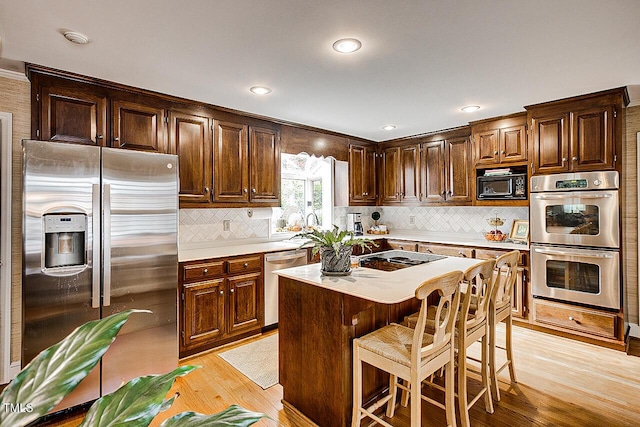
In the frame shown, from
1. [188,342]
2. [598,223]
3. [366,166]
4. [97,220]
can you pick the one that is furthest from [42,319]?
[598,223]

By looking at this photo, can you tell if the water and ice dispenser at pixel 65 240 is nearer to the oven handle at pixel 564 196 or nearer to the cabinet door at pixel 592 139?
the oven handle at pixel 564 196

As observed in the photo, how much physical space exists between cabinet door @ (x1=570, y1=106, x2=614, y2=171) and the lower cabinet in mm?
3425

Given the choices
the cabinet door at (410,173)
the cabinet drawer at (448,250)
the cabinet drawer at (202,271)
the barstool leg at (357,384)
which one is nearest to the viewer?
the barstool leg at (357,384)

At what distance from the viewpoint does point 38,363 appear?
20.9 inches

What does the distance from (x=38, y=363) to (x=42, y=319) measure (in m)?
2.27

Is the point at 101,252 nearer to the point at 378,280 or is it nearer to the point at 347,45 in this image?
Result: the point at 378,280

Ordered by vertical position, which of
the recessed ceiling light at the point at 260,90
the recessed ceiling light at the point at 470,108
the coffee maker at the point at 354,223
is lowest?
the coffee maker at the point at 354,223

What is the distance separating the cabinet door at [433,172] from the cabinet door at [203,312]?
314cm

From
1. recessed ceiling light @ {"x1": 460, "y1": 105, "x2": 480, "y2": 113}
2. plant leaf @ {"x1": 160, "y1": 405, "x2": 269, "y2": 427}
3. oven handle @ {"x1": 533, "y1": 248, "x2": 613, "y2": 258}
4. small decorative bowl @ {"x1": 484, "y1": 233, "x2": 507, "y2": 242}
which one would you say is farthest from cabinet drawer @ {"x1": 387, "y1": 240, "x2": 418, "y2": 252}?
plant leaf @ {"x1": 160, "y1": 405, "x2": 269, "y2": 427}

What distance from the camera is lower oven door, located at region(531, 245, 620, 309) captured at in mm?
3227

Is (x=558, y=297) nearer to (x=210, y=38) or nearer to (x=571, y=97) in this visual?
(x=571, y=97)

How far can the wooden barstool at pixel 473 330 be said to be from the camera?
79.9 inches

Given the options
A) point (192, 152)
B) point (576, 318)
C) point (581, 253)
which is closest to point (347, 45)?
point (192, 152)

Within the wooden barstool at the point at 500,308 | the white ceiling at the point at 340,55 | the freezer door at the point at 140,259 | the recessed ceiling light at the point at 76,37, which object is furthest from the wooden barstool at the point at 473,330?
the recessed ceiling light at the point at 76,37
